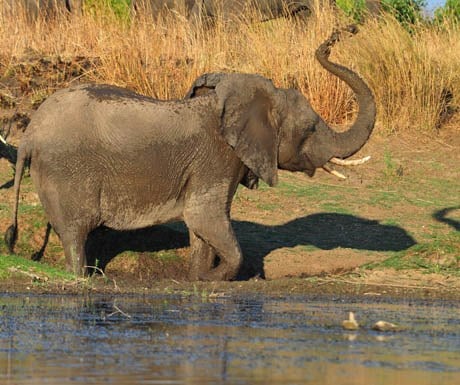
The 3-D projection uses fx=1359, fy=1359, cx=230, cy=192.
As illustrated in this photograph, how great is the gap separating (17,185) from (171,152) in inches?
56.8

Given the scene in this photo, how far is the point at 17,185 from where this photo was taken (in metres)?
12.4

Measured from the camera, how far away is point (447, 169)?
18.2 meters

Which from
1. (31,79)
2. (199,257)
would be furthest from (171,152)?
(31,79)

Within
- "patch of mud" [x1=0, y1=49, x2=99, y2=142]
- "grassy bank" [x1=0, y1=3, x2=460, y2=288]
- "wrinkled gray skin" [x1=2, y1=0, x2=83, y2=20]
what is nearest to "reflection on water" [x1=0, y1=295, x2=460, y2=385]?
"grassy bank" [x1=0, y1=3, x2=460, y2=288]

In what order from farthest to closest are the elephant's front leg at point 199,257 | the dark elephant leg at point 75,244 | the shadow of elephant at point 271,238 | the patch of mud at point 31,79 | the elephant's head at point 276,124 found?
the patch of mud at point 31,79 < the shadow of elephant at point 271,238 < the elephant's front leg at point 199,257 < the elephant's head at point 276,124 < the dark elephant leg at point 75,244

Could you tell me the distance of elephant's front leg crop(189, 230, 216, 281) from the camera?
41.5 ft

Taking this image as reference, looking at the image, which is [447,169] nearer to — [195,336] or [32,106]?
[32,106]

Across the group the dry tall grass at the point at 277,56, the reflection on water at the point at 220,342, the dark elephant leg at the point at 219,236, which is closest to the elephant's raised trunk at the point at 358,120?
the dark elephant leg at the point at 219,236

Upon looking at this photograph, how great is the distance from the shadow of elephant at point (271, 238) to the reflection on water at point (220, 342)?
2495mm

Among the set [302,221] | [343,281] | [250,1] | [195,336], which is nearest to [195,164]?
[343,281]

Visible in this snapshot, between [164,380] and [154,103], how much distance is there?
5.72 meters

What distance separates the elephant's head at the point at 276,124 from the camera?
12.5 meters

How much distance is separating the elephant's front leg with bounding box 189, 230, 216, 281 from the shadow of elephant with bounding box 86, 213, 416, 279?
54cm

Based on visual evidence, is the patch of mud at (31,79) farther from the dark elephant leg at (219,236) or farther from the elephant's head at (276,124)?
the dark elephant leg at (219,236)
